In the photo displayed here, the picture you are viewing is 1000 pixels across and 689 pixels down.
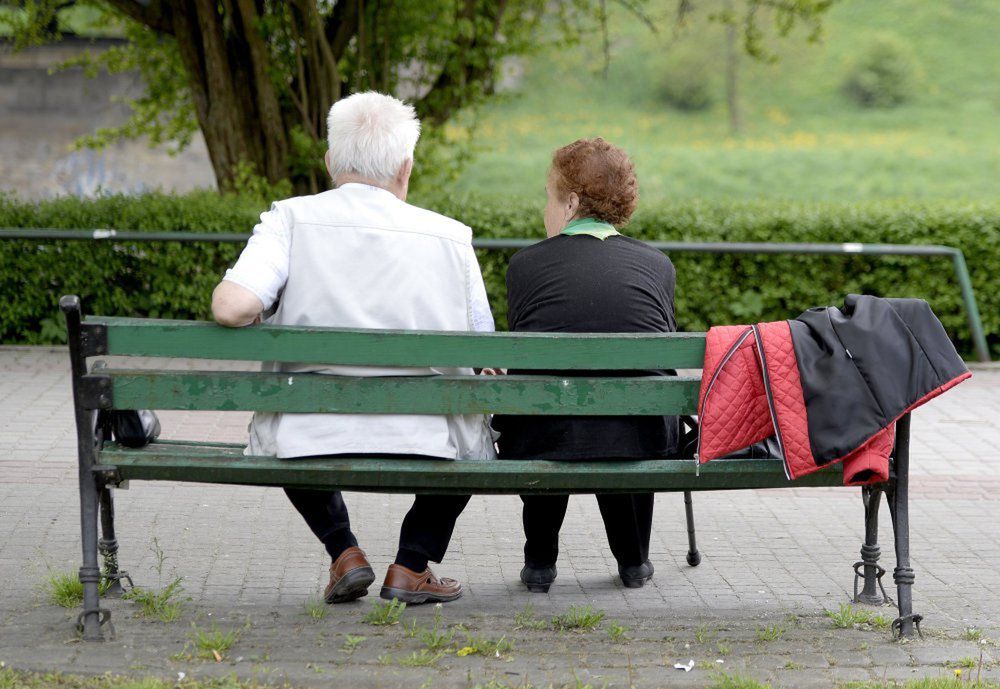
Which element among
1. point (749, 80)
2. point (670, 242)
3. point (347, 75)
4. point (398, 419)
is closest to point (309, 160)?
point (347, 75)

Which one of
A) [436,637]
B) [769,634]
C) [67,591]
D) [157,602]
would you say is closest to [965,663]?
[769,634]

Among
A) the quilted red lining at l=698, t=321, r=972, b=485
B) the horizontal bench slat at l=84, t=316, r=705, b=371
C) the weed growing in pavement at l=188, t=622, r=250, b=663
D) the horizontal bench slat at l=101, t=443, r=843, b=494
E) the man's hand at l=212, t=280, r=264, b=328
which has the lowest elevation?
the weed growing in pavement at l=188, t=622, r=250, b=663

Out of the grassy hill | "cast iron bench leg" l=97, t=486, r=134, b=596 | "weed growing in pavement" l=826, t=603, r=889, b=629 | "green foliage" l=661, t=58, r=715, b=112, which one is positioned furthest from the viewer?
"green foliage" l=661, t=58, r=715, b=112

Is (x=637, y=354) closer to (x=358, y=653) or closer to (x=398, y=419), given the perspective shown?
(x=398, y=419)

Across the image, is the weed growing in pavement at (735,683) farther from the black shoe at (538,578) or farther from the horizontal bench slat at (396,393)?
the black shoe at (538,578)

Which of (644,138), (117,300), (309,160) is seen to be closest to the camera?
(117,300)

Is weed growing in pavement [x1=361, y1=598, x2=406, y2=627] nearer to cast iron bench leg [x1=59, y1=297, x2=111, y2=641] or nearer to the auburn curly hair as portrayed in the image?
cast iron bench leg [x1=59, y1=297, x2=111, y2=641]

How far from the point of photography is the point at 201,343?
3.63 meters

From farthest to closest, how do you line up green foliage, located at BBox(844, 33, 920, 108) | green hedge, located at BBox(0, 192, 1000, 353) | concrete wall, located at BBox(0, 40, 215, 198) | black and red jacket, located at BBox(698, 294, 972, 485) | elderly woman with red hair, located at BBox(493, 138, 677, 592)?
green foliage, located at BBox(844, 33, 920, 108) → concrete wall, located at BBox(0, 40, 215, 198) → green hedge, located at BBox(0, 192, 1000, 353) → elderly woman with red hair, located at BBox(493, 138, 677, 592) → black and red jacket, located at BBox(698, 294, 972, 485)

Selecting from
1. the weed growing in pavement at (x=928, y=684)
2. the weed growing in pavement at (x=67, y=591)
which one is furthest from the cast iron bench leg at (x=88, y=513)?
the weed growing in pavement at (x=928, y=684)

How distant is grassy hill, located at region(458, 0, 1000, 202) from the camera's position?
34.2 metres

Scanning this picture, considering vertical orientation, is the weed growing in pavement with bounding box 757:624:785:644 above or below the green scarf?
below

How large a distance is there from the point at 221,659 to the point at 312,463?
0.62 metres

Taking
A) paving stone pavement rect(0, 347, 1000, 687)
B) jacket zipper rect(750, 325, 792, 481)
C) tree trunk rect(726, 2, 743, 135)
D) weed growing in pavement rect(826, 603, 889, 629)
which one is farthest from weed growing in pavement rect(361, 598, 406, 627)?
tree trunk rect(726, 2, 743, 135)
